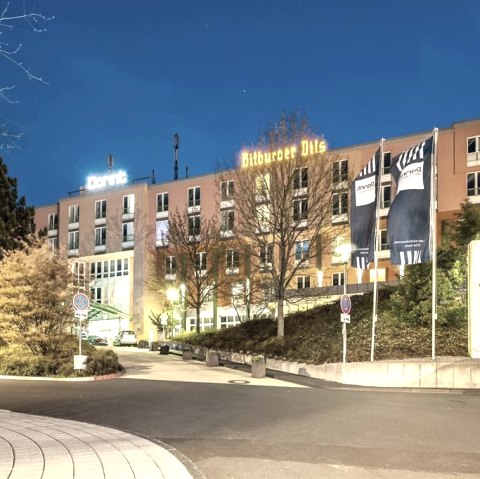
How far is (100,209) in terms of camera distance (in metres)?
70.2

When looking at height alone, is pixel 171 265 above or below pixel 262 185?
below

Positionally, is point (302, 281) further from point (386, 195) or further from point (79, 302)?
point (79, 302)

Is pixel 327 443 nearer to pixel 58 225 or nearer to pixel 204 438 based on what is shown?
pixel 204 438

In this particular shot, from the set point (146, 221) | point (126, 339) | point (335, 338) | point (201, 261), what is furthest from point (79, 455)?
point (146, 221)

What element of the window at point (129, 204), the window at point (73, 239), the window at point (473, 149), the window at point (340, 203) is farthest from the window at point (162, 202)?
the window at point (340, 203)

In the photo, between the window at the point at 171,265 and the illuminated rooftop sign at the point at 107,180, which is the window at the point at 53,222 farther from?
the window at the point at 171,265

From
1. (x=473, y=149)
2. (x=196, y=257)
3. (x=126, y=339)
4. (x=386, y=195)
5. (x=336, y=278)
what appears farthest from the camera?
(x=126, y=339)

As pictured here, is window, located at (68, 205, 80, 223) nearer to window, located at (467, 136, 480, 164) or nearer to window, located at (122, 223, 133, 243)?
window, located at (122, 223, 133, 243)

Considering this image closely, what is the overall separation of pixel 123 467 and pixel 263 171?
2267 cm

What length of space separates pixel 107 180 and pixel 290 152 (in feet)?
155

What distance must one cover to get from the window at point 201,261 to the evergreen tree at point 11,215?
14.5 metres

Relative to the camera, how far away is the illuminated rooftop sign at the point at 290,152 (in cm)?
2792

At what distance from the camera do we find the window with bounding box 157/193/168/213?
64.3 metres

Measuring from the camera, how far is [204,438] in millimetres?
9234
